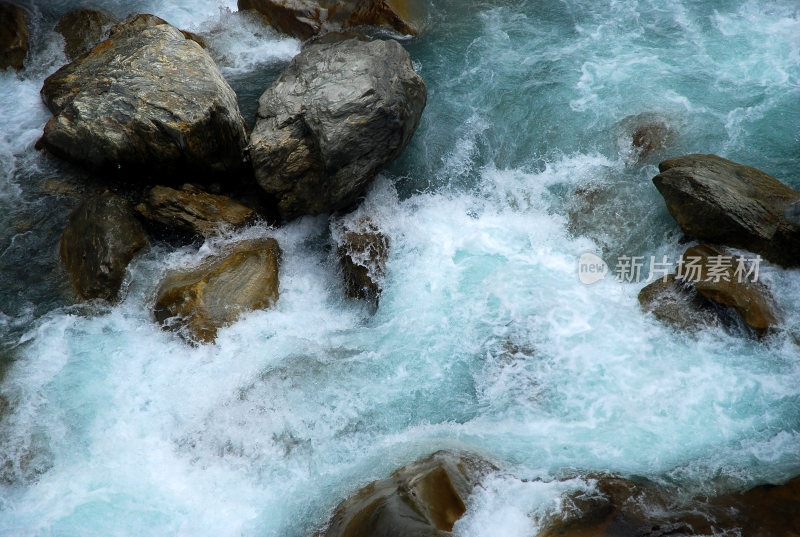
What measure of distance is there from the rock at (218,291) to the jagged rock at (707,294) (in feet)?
15.2

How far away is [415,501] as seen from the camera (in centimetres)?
484

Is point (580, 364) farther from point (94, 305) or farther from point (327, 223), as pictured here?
point (94, 305)

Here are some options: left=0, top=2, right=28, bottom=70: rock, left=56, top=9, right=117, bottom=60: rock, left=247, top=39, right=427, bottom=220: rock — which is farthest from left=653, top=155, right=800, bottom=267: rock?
left=0, top=2, right=28, bottom=70: rock

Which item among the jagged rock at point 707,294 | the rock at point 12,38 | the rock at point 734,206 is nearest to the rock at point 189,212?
the rock at point 12,38

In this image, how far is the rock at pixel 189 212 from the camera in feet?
25.2

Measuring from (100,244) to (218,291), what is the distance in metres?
1.61

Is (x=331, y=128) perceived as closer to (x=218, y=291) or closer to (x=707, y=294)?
(x=218, y=291)

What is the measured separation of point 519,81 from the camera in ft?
32.3

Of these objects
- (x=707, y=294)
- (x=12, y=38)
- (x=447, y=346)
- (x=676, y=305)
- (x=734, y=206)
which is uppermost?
(x=734, y=206)

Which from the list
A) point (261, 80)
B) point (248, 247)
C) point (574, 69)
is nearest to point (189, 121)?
point (248, 247)

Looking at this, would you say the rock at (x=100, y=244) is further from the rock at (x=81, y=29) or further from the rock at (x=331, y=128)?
the rock at (x=81, y=29)

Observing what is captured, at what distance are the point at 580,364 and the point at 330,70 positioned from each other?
16.5 feet

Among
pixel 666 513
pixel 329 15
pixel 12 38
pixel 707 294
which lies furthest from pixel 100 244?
pixel 707 294

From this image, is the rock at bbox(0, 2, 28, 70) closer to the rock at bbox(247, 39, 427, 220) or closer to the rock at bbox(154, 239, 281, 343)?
the rock at bbox(247, 39, 427, 220)
